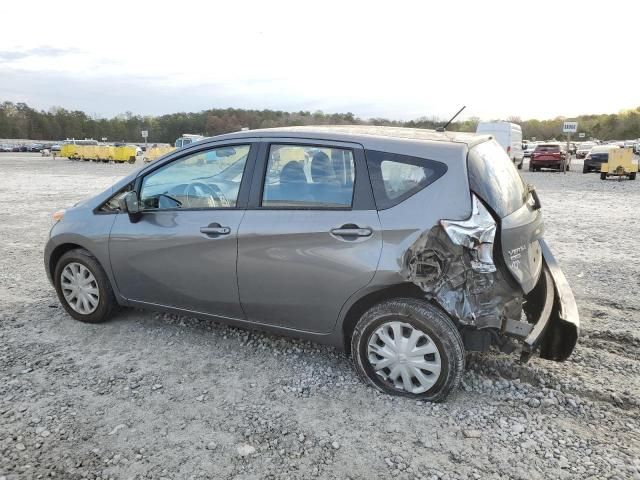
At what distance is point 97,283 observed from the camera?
4230 millimetres

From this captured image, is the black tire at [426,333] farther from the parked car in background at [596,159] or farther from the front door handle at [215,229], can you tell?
the parked car in background at [596,159]

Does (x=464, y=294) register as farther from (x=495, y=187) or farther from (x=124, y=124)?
(x=124, y=124)

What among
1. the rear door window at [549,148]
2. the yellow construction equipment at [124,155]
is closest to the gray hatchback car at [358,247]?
the rear door window at [549,148]

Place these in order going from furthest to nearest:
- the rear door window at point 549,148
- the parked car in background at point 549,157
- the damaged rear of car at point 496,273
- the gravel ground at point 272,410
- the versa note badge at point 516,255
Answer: the rear door window at point 549,148
the parked car in background at point 549,157
the versa note badge at point 516,255
the damaged rear of car at point 496,273
the gravel ground at point 272,410

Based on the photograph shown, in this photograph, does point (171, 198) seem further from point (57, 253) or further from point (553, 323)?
point (553, 323)

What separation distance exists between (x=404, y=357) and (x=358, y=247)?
2.50ft

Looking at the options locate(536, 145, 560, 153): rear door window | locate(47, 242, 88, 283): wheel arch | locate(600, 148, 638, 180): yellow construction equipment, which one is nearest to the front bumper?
locate(536, 145, 560, 153): rear door window

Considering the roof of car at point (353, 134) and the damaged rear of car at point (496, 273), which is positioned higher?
the roof of car at point (353, 134)

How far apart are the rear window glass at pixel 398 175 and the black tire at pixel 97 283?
2.51 metres

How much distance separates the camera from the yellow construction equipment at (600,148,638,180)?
21959 mm

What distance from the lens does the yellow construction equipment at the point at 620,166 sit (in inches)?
865

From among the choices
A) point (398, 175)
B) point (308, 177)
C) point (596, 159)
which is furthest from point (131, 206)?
point (596, 159)

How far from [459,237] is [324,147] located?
1121 mm

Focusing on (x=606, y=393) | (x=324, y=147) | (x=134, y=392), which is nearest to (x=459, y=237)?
(x=324, y=147)
